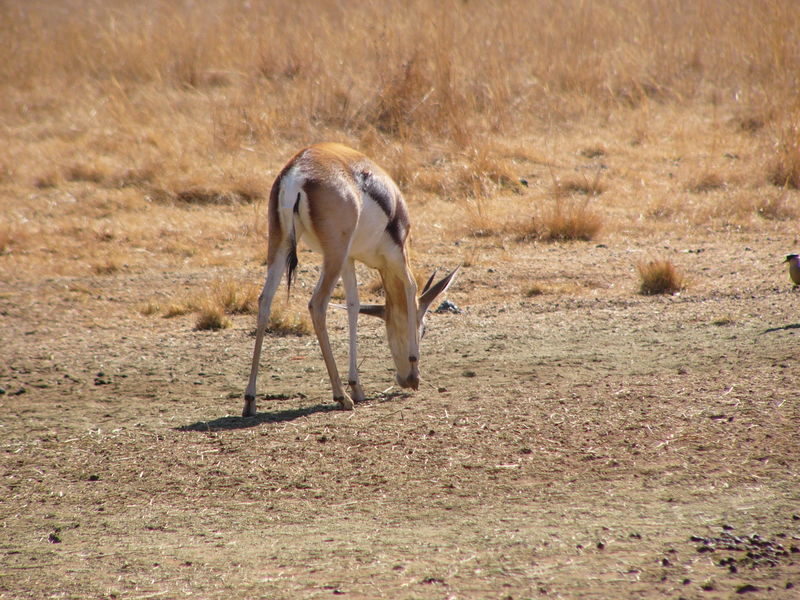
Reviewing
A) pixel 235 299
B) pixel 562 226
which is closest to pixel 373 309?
pixel 235 299

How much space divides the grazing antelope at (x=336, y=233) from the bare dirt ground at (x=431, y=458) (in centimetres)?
27

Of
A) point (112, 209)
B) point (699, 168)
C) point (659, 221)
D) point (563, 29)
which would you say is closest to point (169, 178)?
point (112, 209)

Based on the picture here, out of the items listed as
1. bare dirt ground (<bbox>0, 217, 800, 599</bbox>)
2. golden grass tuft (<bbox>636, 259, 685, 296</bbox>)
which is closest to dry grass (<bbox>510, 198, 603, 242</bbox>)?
golden grass tuft (<bbox>636, 259, 685, 296</bbox>)

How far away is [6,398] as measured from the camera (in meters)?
6.43

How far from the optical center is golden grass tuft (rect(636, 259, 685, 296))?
8.61m

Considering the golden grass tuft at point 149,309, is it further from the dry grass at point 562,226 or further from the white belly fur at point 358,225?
the dry grass at point 562,226

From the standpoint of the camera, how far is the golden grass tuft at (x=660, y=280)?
28.2 feet

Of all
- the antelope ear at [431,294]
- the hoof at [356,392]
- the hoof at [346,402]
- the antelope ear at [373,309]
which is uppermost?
the antelope ear at [431,294]

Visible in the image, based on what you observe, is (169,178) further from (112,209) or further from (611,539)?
(611,539)

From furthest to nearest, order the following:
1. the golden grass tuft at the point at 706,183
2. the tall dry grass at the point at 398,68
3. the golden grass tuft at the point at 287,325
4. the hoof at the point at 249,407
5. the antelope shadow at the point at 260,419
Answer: the tall dry grass at the point at 398,68 < the golden grass tuft at the point at 706,183 < the golden grass tuft at the point at 287,325 < the hoof at the point at 249,407 < the antelope shadow at the point at 260,419

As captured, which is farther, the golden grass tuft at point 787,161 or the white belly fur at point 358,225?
the golden grass tuft at point 787,161

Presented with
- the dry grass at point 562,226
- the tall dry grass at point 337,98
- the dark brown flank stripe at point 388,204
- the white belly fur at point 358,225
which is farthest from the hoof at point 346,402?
the dry grass at point 562,226

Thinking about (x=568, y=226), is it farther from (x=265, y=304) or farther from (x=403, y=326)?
(x=265, y=304)

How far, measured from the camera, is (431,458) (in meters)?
5.02
